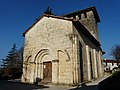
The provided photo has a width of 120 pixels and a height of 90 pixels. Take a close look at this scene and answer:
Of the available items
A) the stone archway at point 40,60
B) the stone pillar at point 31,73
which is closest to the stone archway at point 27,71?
the stone pillar at point 31,73

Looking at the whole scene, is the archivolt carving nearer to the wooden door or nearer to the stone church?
the stone church

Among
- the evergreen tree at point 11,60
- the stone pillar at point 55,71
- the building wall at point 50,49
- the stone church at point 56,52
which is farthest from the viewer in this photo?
the evergreen tree at point 11,60

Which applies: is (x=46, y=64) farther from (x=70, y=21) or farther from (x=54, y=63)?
(x=70, y=21)

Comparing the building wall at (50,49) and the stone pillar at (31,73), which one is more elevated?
the building wall at (50,49)

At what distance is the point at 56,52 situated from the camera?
15469 mm

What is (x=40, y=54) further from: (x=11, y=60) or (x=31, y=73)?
(x=11, y=60)

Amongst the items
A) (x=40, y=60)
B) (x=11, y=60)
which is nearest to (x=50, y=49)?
(x=40, y=60)

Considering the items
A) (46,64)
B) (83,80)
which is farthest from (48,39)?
(83,80)

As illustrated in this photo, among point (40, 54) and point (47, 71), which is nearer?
point (47, 71)

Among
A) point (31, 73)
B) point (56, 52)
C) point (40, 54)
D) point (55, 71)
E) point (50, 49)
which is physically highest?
point (50, 49)

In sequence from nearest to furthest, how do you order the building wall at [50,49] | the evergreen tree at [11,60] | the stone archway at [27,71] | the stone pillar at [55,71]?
the building wall at [50,49]
the stone pillar at [55,71]
the stone archway at [27,71]
the evergreen tree at [11,60]

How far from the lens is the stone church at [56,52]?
14531 millimetres

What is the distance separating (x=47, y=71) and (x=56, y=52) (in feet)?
8.53

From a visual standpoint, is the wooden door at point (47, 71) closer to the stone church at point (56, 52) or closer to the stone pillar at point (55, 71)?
the stone church at point (56, 52)
